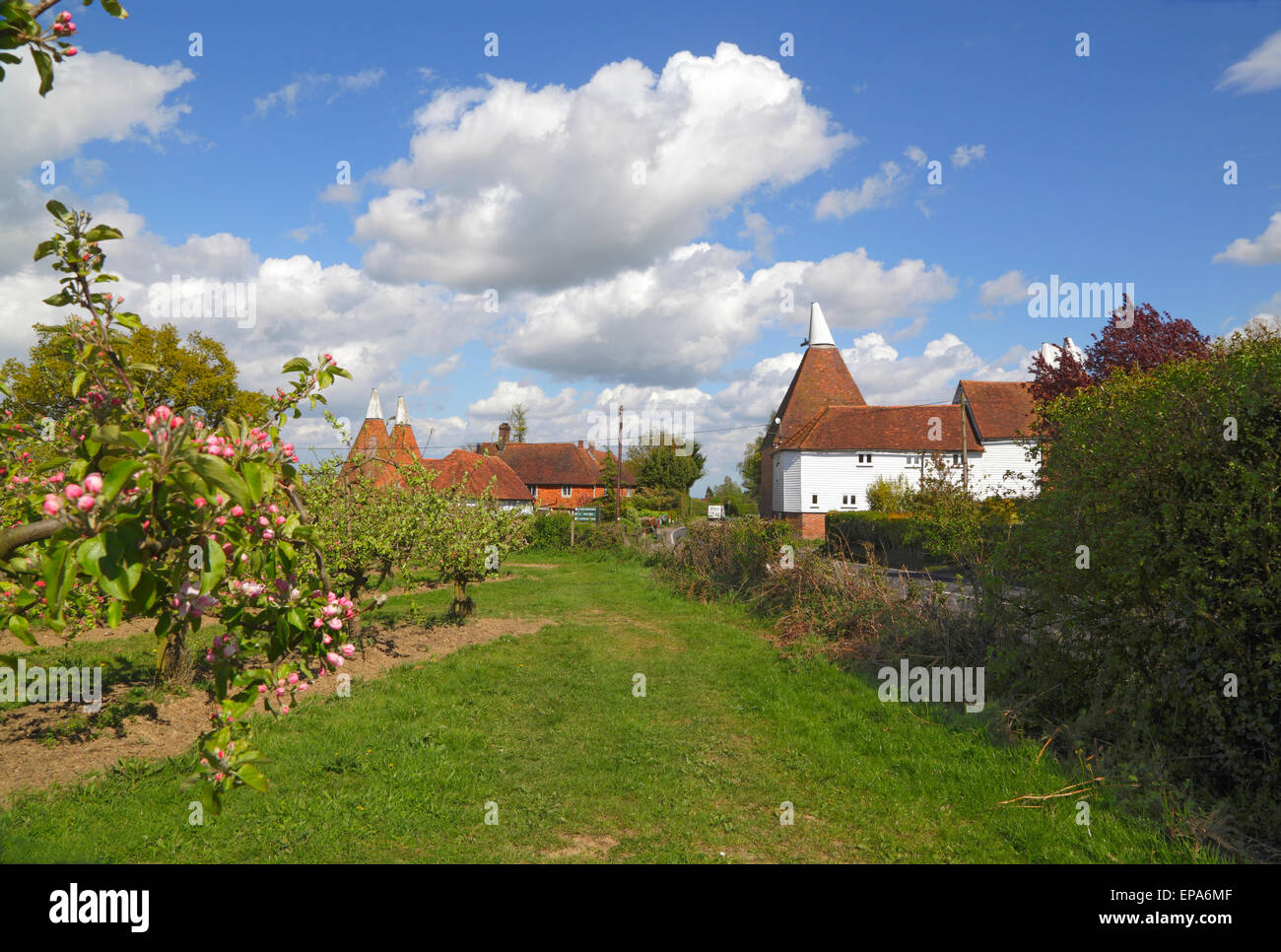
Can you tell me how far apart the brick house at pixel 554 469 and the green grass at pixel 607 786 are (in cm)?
5154

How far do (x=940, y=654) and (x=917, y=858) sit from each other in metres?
4.32

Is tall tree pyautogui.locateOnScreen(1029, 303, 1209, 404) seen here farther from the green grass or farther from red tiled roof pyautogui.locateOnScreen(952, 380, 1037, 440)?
the green grass

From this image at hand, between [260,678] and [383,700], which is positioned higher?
[260,678]

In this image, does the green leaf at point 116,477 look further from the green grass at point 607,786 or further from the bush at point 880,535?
the bush at point 880,535

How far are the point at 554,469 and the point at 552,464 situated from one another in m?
0.60

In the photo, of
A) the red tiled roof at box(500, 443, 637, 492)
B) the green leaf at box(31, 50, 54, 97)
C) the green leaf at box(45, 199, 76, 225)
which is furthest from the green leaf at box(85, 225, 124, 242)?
the red tiled roof at box(500, 443, 637, 492)

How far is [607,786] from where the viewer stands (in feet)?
20.5

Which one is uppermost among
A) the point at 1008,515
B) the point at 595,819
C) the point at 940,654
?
the point at 1008,515

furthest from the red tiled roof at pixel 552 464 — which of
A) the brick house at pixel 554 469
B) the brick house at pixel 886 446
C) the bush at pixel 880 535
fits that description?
the bush at pixel 880 535

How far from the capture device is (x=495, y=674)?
32.7 feet

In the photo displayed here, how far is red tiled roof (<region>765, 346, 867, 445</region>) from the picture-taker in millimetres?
45688
